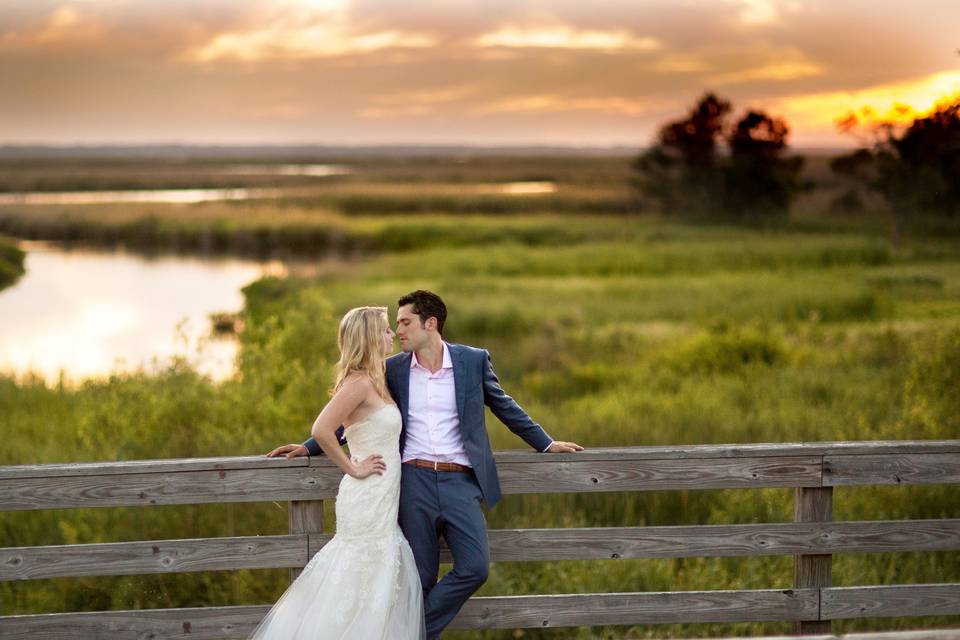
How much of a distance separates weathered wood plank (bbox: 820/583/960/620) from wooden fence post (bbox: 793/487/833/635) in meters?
0.08

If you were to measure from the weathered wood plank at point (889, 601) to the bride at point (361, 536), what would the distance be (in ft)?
6.89

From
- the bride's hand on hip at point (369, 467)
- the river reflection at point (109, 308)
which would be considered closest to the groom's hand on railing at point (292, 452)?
the bride's hand on hip at point (369, 467)

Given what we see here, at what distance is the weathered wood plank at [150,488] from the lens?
192 inches

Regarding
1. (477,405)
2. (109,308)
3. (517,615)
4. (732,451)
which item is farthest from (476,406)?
(109,308)

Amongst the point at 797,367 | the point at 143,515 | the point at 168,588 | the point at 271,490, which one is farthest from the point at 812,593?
the point at 797,367

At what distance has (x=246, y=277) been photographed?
53656 millimetres

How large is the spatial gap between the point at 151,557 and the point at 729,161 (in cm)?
6886

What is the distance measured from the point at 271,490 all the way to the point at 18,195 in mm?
154782

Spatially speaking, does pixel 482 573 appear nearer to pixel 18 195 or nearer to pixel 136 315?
pixel 136 315

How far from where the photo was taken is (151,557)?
195 inches

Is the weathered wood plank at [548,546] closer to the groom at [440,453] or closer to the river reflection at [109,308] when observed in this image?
the groom at [440,453]

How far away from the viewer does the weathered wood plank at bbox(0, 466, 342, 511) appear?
4887 mm

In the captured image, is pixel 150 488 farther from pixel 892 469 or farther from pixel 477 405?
pixel 892 469

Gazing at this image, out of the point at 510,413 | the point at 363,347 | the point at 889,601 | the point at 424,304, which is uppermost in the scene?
the point at 424,304
